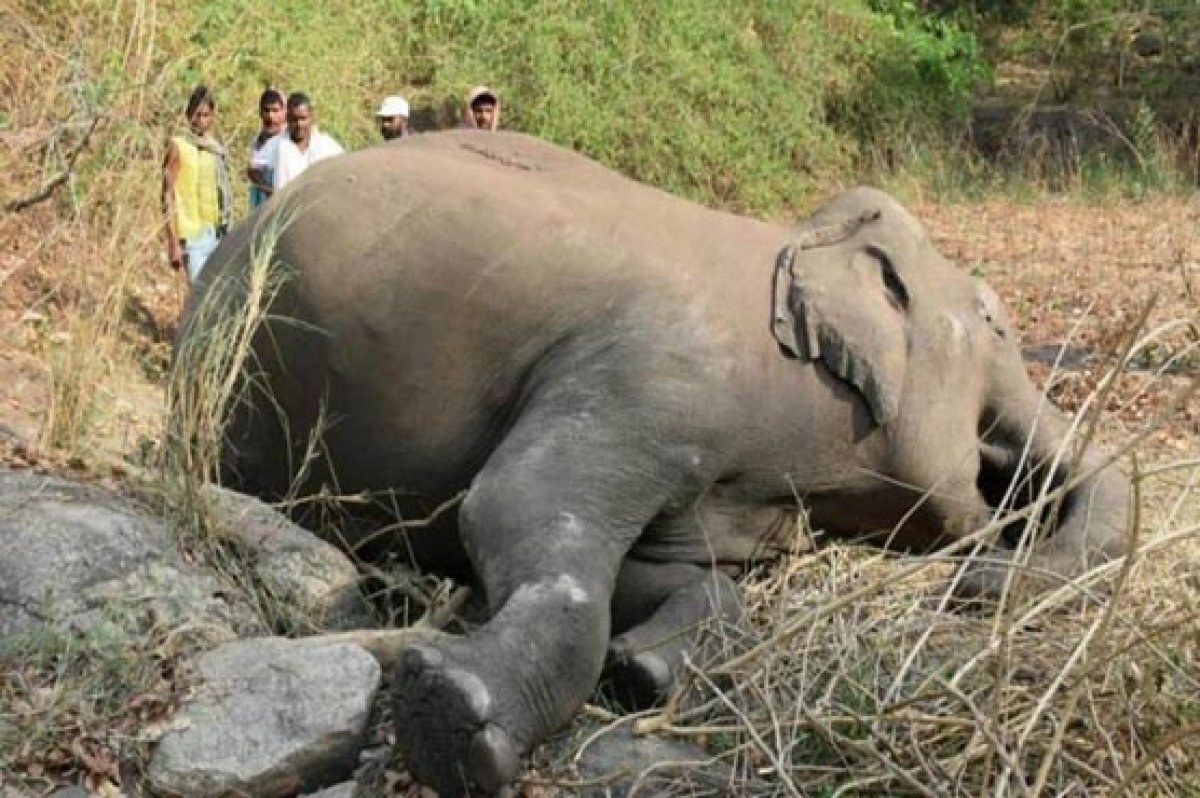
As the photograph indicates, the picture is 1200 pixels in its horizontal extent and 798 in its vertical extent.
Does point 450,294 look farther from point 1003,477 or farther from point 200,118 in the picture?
point 200,118

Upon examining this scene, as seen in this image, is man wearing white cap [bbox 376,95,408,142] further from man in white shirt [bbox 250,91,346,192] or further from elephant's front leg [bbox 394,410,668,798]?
elephant's front leg [bbox 394,410,668,798]

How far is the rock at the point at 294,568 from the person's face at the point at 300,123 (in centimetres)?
462

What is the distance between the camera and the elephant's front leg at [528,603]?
3.85 metres

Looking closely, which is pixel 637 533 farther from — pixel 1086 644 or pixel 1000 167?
pixel 1000 167

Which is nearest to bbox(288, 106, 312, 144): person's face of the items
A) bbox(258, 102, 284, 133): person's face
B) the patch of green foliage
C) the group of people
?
the group of people

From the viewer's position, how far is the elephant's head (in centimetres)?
498

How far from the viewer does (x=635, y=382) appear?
15.7 feet

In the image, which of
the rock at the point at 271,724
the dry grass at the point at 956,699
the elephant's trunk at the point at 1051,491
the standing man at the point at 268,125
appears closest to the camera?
Answer: the dry grass at the point at 956,699

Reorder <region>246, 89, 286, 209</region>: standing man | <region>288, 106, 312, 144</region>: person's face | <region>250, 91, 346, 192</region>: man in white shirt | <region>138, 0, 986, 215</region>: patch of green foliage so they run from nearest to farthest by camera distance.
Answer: <region>250, 91, 346, 192</region>: man in white shirt → <region>288, 106, 312, 144</region>: person's face → <region>246, 89, 286, 209</region>: standing man → <region>138, 0, 986, 215</region>: patch of green foliage

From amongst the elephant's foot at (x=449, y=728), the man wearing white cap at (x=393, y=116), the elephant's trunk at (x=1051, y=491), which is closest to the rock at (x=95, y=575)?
the elephant's foot at (x=449, y=728)

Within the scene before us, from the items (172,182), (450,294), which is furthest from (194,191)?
(450,294)

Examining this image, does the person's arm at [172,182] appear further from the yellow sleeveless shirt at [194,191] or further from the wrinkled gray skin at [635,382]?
the wrinkled gray skin at [635,382]

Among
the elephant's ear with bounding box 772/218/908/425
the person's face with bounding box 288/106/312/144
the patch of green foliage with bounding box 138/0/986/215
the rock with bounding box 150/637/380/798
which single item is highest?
the elephant's ear with bounding box 772/218/908/425

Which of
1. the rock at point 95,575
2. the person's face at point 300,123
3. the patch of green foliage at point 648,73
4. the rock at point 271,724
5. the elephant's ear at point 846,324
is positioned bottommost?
the patch of green foliage at point 648,73
